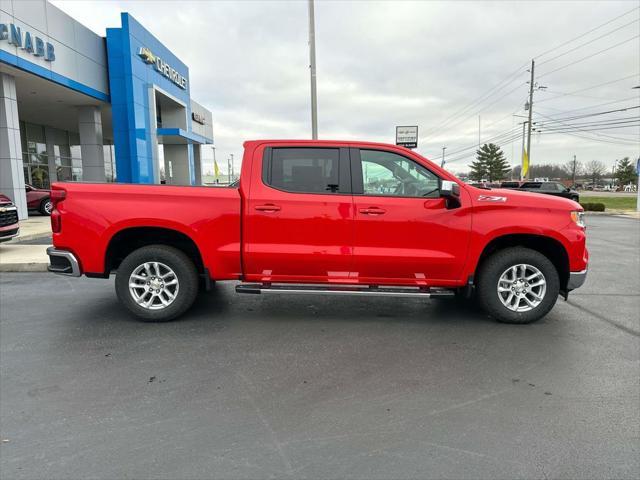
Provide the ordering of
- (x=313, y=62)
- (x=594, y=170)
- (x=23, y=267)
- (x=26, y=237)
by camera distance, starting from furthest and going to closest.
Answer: (x=594, y=170), (x=313, y=62), (x=26, y=237), (x=23, y=267)

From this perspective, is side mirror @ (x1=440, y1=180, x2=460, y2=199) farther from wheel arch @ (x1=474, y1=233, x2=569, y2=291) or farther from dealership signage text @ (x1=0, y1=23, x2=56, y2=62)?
dealership signage text @ (x1=0, y1=23, x2=56, y2=62)

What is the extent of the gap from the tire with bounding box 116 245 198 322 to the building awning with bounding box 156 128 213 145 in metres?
22.1

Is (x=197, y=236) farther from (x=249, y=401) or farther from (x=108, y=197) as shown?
(x=249, y=401)

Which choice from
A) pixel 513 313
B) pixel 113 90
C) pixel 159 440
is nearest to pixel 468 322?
pixel 513 313

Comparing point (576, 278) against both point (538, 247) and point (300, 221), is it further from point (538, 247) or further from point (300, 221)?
point (300, 221)

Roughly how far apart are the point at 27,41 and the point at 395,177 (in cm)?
1581

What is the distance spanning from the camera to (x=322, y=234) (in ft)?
15.7

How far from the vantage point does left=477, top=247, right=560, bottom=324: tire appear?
15.9ft

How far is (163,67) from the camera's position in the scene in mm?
24766

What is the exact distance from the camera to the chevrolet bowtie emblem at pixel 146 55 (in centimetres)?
2152

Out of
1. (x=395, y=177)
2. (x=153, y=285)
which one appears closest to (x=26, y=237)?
(x=153, y=285)

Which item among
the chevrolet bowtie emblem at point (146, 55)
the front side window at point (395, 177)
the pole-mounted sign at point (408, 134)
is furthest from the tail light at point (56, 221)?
the chevrolet bowtie emblem at point (146, 55)

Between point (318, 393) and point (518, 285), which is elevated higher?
point (518, 285)

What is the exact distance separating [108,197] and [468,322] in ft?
14.0
